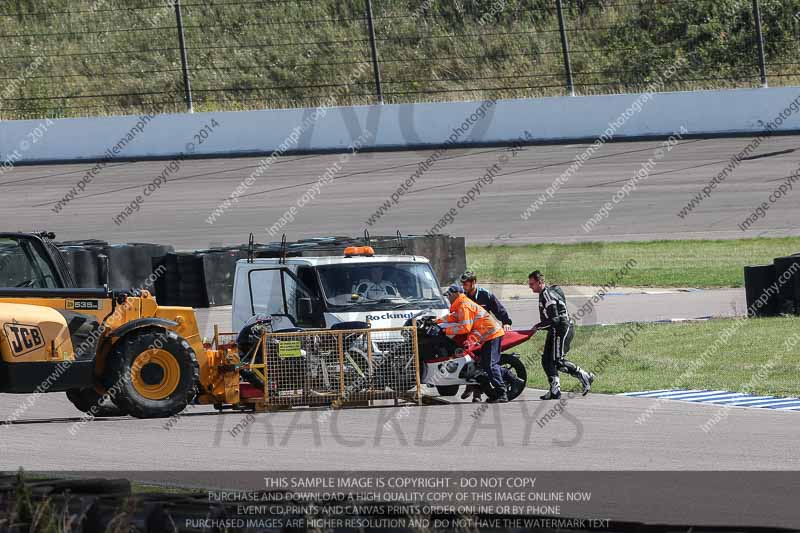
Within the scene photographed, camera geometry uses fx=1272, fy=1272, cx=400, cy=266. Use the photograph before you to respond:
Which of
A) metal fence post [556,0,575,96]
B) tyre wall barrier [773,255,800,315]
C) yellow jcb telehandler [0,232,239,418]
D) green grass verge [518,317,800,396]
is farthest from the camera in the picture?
metal fence post [556,0,575,96]

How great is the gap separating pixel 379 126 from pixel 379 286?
822 inches

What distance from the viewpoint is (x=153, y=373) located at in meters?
12.6

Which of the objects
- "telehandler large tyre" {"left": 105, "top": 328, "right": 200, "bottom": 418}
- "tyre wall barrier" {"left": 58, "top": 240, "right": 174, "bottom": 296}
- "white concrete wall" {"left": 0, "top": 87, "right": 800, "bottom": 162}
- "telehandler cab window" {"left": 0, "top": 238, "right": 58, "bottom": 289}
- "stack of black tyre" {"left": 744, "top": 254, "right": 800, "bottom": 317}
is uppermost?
"white concrete wall" {"left": 0, "top": 87, "right": 800, "bottom": 162}

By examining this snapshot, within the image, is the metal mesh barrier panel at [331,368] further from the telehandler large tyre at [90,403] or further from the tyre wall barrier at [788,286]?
the tyre wall barrier at [788,286]

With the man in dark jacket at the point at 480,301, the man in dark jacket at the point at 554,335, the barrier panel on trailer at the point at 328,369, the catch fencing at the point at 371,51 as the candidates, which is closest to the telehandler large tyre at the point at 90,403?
the barrier panel on trailer at the point at 328,369

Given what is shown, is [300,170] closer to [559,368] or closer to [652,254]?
[652,254]

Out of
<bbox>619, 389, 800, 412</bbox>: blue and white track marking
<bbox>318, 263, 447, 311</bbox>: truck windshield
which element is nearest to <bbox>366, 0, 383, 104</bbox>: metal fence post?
<bbox>318, 263, 447, 311</bbox>: truck windshield

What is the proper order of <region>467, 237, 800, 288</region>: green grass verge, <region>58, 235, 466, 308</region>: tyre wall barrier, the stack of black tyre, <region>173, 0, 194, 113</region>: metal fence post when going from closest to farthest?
the stack of black tyre < <region>58, 235, 466, 308</region>: tyre wall barrier < <region>467, 237, 800, 288</region>: green grass verge < <region>173, 0, 194, 113</region>: metal fence post

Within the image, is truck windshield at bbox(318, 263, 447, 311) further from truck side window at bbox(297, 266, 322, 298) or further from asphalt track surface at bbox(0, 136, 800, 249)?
asphalt track surface at bbox(0, 136, 800, 249)

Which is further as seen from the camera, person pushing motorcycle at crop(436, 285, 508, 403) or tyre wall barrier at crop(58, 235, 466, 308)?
tyre wall barrier at crop(58, 235, 466, 308)

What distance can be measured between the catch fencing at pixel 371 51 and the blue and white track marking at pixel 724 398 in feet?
75.1

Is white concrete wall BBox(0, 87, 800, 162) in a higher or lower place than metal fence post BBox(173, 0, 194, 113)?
lower

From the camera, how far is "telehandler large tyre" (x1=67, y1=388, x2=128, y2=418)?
13.3 metres

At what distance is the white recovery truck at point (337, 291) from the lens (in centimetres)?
1436
